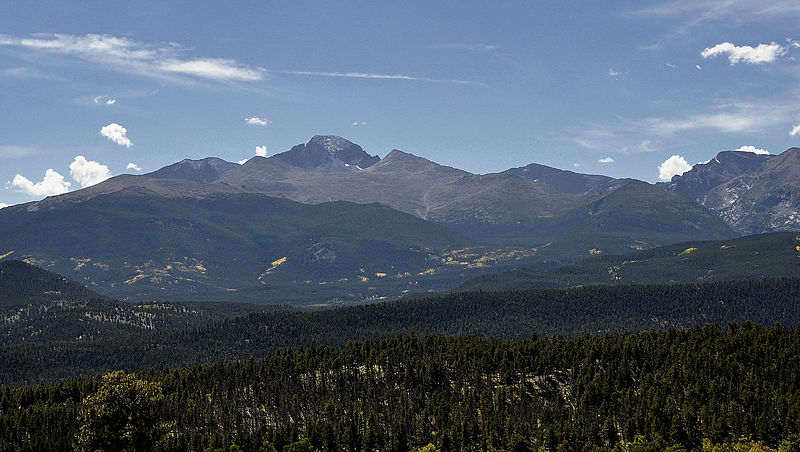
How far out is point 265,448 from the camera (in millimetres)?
199875

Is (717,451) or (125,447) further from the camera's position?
(717,451)

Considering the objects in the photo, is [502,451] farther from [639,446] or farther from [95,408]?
[95,408]

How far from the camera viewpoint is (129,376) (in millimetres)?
169500

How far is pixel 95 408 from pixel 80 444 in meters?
12.2

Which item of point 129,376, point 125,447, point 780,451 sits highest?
point 129,376

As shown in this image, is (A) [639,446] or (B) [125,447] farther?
(A) [639,446]

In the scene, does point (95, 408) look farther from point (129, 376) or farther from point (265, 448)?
point (265, 448)

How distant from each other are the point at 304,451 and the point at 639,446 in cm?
8614

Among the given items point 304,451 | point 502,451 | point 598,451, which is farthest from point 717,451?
point 304,451

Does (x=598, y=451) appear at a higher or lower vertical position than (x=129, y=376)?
lower

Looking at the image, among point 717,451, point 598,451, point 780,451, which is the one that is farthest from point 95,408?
point 780,451

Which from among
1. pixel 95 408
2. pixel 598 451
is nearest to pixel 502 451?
pixel 598 451

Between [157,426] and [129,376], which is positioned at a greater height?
[129,376]

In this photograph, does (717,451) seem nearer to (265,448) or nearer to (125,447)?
(265,448)
